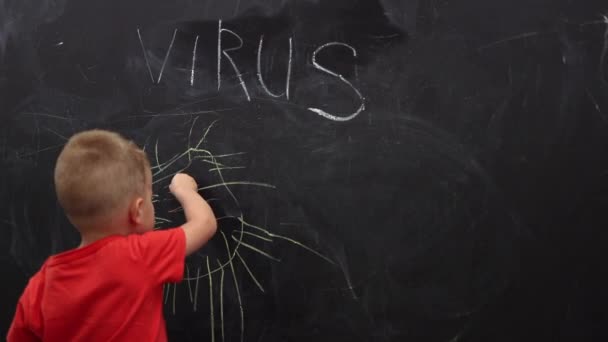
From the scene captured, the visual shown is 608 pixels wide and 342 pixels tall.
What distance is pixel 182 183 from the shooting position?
1383 millimetres

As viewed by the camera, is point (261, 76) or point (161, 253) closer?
point (161, 253)

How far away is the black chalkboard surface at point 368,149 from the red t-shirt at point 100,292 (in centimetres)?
30

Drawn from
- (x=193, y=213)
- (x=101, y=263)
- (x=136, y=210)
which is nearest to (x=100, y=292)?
(x=101, y=263)

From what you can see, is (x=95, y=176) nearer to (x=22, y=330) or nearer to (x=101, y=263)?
(x=101, y=263)

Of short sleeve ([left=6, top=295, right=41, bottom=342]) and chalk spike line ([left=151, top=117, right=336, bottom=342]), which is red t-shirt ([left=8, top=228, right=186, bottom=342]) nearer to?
short sleeve ([left=6, top=295, right=41, bottom=342])

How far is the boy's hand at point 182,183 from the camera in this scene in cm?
138

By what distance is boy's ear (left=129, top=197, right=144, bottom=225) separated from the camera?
1132 mm

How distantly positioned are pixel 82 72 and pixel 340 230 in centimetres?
82

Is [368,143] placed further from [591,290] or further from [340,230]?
[591,290]

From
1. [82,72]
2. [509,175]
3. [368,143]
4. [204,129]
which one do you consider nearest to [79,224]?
[204,129]

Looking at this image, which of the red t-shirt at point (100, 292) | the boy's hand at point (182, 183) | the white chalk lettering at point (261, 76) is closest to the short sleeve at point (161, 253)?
the red t-shirt at point (100, 292)

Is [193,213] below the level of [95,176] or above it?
below

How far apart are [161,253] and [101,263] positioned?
12 centimetres

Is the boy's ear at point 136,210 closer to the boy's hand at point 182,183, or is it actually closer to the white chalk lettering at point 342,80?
the boy's hand at point 182,183
